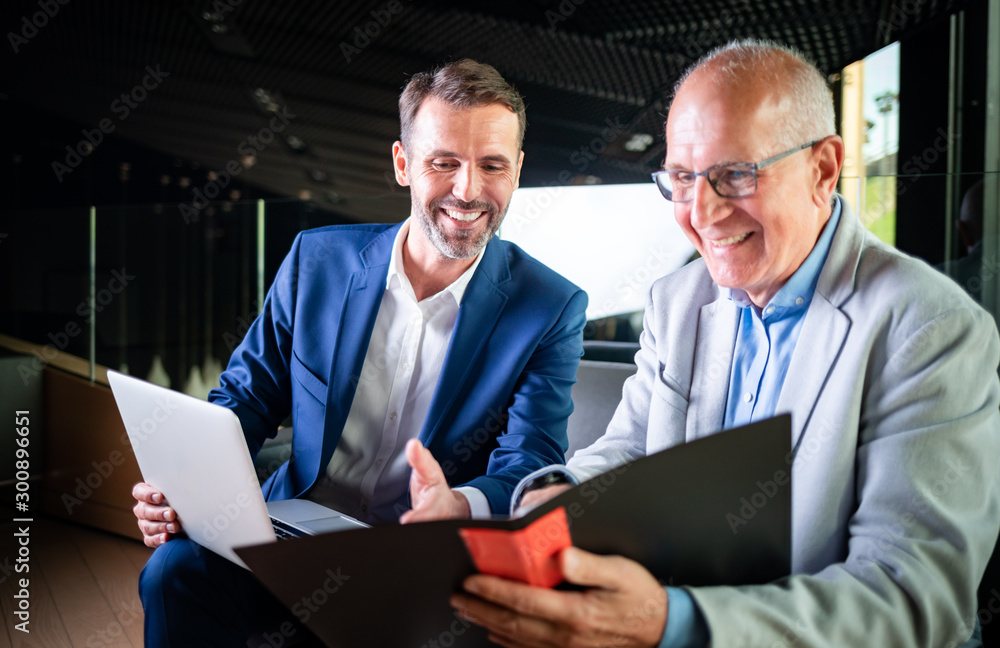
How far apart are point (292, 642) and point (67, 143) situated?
6.21 metres

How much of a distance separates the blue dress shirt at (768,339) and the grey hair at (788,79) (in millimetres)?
173

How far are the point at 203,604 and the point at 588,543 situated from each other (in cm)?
105

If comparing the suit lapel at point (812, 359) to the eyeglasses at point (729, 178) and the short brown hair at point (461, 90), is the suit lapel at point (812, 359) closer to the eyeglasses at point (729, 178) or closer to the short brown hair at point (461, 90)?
the eyeglasses at point (729, 178)

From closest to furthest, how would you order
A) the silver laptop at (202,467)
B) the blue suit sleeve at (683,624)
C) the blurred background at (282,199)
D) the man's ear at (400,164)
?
the blue suit sleeve at (683,624)
the silver laptop at (202,467)
the man's ear at (400,164)
the blurred background at (282,199)

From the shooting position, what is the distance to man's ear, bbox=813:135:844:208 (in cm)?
118

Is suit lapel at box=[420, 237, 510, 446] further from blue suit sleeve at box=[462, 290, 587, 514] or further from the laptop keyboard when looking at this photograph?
the laptop keyboard

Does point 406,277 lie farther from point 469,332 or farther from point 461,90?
point 461,90

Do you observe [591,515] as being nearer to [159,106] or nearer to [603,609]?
[603,609]

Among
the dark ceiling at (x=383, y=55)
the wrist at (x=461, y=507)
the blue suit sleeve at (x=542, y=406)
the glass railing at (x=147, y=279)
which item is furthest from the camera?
the dark ceiling at (x=383, y=55)

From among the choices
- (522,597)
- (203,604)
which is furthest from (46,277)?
(522,597)

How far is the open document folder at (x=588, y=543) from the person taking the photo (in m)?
0.75

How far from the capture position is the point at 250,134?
7.91 meters

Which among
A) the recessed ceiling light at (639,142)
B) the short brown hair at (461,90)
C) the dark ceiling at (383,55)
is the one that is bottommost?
the short brown hair at (461,90)

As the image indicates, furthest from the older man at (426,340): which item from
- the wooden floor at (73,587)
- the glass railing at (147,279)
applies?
the glass railing at (147,279)
